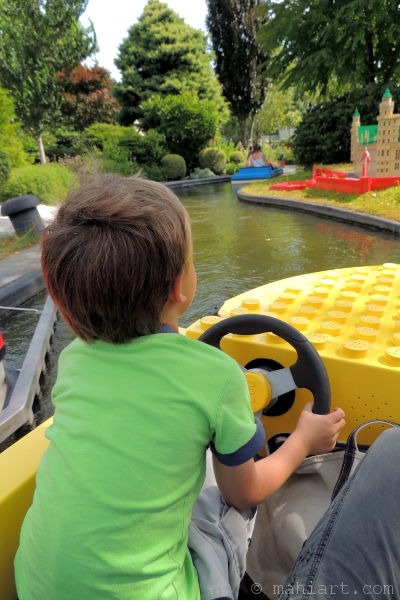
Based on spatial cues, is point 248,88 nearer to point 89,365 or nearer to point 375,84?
point 375,84

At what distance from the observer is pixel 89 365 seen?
0.75 m

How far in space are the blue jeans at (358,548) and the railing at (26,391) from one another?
171 cm

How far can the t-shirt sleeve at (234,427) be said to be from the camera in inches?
28.0

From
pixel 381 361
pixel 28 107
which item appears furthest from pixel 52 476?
pixel 28 107

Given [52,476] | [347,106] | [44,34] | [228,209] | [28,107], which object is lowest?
[228,209]

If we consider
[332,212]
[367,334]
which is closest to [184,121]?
[332,212]

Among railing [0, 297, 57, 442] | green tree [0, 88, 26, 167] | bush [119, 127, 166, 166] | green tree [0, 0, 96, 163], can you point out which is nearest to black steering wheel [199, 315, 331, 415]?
railing [0, 297, 57, 442]

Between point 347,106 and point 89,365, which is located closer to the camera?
point 89,365

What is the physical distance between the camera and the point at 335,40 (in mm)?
13008

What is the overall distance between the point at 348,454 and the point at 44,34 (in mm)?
20453

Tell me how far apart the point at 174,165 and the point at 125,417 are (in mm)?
18911

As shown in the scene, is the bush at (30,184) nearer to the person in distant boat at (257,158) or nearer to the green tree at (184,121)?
the person in distant boat at (257,158)

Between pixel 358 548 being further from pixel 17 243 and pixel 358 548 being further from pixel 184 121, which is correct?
pixel 184 121

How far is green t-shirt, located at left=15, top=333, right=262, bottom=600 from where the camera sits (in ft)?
2.12
